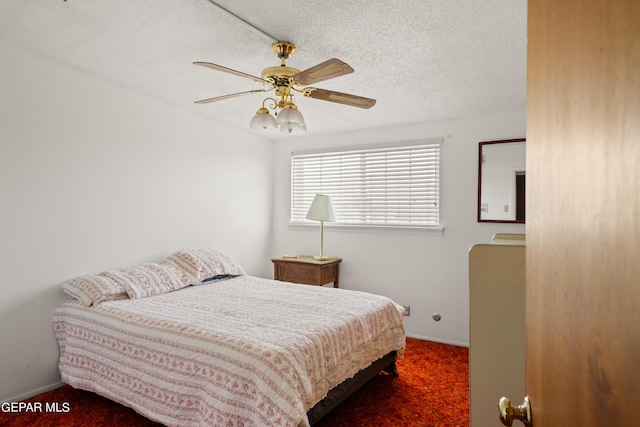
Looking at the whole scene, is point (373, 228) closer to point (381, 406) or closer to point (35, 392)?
point (381, 406)

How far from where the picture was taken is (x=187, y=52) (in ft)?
8.25

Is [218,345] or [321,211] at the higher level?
[321,211]

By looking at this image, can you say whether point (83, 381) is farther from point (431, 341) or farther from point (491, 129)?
point (491, 129)

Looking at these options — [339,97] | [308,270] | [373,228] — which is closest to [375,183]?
[373,228]

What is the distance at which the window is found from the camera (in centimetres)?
406

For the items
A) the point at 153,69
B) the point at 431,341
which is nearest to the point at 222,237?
the point at 153,69

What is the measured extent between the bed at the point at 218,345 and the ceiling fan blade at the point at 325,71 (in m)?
1.42

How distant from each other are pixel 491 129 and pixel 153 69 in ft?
10.0

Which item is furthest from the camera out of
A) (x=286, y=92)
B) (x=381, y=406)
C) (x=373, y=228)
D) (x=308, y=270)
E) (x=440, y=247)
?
(x=373, y=228)

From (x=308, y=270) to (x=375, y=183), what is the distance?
49.3 inches

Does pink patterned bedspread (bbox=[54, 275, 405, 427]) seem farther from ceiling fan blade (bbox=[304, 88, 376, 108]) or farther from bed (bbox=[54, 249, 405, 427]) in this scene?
ceiling fan blade (bbox=[304, 88, 376, 108])

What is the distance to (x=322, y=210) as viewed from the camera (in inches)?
170
